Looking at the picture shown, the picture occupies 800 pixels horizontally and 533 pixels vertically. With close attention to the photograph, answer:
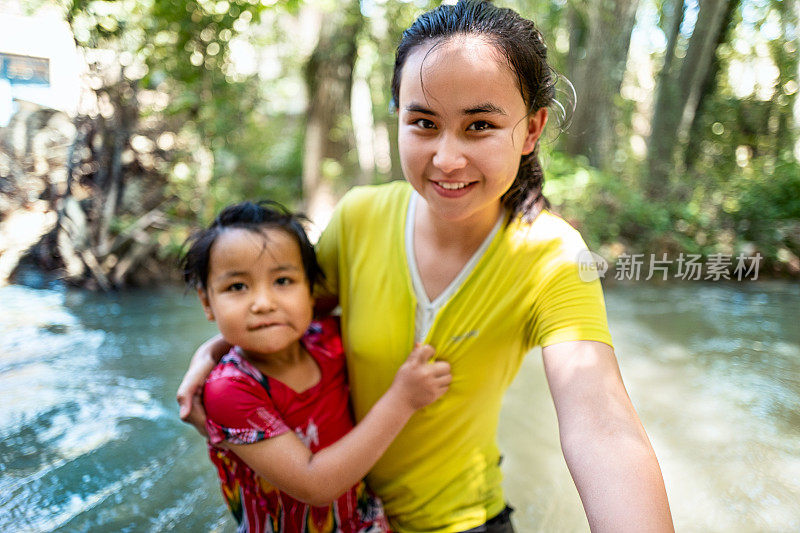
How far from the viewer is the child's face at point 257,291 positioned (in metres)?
1.32

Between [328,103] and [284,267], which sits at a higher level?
[328,103]

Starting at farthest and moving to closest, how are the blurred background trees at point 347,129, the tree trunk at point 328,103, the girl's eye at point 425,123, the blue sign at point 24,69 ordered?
the tree trunk at point 328,103 < the blue sign at point 24,69 < the blurred background trees at point 347,129 < the girl's eye at point 425,123

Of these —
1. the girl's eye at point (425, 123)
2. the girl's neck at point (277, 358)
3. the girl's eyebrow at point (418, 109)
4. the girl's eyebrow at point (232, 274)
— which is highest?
the girl's eyebrow at point (418, 109)

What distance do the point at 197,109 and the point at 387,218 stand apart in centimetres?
471

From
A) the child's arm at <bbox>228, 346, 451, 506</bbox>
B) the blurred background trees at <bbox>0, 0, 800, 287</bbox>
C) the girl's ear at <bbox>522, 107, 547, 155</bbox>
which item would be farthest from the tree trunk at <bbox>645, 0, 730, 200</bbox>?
the child's arm at <bbox>228, 346, 451, 506</bbox>

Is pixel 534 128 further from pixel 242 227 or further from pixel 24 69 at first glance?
pixel 24 69

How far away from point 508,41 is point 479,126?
183 millimetres

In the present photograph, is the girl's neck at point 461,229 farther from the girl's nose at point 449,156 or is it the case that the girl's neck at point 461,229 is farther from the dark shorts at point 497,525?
the dark shorts at point 497,525

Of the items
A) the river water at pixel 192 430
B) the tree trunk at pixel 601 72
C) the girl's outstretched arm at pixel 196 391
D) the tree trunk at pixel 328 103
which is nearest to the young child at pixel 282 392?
the girl's outstretched arm at pixel 196 391

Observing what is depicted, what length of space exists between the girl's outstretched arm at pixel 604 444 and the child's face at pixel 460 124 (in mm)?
373

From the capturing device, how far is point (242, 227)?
139 cm

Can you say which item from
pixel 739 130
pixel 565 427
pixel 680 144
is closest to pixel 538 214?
pixel 565 427

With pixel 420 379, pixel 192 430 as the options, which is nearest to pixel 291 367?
pixel 420 379

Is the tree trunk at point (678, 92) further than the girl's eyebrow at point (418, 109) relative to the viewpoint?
Yes
